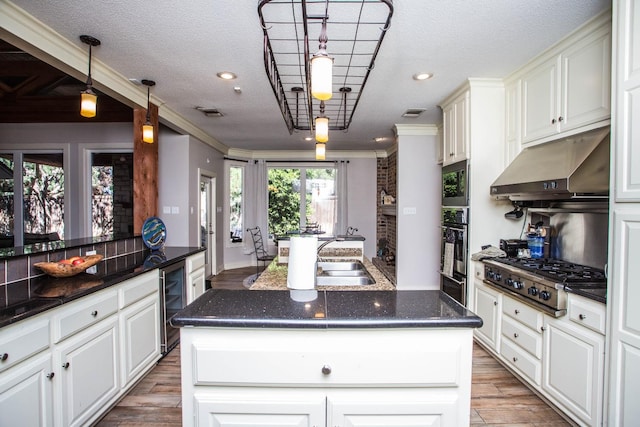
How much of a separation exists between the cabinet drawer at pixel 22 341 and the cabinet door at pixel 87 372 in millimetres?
128

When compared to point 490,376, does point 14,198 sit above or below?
above

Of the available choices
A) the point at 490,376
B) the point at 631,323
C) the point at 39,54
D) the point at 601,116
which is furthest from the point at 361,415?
the point at 39,54

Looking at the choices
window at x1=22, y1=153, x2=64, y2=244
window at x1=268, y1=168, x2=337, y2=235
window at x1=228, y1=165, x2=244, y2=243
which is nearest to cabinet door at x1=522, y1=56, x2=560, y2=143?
window at x1=268, y1=168, x2=337, y2=235

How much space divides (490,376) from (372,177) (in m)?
4.94

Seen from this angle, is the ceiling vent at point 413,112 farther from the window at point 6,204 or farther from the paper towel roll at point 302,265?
the window at point 6,204

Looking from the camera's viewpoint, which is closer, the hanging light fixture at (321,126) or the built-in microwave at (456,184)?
the hanging light fixture at (321,126)

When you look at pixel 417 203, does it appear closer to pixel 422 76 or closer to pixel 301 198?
pixel 422 76

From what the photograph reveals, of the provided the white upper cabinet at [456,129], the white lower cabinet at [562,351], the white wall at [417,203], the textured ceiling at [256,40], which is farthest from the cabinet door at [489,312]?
the textured ceiling at [256,40]

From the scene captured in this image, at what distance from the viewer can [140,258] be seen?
2.78 meters

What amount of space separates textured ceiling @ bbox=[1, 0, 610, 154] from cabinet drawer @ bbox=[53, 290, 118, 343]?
1732 millimetres

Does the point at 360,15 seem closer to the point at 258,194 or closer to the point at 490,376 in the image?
the point at 490,376

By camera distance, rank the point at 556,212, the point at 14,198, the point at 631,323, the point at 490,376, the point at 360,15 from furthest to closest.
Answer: the point at 14,198 < the point at 556,212 < the point at 490,376 < the point at 360,15 < the point at 631,323

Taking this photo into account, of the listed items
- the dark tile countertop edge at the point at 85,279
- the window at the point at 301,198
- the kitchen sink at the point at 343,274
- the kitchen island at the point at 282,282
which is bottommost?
the kitchen sink at the point at 343,274

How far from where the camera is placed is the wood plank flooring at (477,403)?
193 cm
